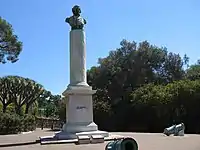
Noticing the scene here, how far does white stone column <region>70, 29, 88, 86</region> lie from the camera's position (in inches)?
782

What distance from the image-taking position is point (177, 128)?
70.8ft

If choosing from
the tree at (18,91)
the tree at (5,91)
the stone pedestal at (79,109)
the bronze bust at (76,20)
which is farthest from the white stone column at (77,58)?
the tree at (5,91)

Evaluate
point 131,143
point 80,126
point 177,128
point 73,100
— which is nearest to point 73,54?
point 73,100

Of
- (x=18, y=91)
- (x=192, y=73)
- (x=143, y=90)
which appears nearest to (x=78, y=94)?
(x=143, y=90)

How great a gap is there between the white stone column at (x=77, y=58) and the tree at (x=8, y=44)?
9.73 metres

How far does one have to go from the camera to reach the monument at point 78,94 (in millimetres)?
18562

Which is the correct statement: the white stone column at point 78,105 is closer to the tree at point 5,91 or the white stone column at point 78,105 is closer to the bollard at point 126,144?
the bollard at point 126,144

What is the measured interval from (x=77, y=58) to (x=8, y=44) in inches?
428

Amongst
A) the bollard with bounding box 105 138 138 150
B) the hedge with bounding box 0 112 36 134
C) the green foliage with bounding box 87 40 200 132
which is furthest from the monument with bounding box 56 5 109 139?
the green foliage with bounding box 87 40 200 132

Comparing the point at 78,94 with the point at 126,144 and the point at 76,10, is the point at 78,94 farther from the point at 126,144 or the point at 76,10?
the point at 126,144

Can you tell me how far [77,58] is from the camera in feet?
66.0

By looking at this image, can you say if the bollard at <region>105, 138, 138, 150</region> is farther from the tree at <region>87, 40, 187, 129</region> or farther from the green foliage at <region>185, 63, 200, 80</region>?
the green foliage at <region>185, 63, 200, 80</region>

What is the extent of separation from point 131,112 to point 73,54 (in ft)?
Answer: 66.4

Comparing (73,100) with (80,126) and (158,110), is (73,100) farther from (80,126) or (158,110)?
(158,110)
